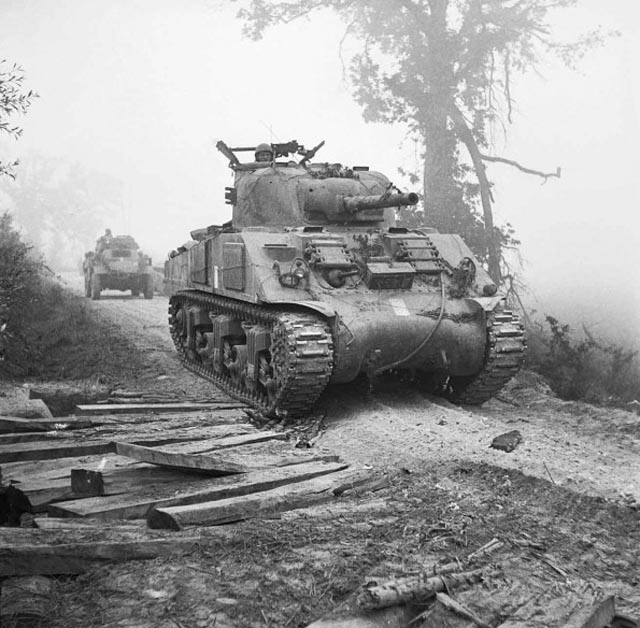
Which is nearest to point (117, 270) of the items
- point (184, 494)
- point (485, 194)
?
point (485, 194)

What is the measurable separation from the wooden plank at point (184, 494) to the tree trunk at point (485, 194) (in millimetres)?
11153

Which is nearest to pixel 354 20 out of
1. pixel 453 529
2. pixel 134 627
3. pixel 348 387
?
pixel 348 387

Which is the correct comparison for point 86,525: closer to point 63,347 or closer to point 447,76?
point 63,347

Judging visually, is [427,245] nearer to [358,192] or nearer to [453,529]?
[358,192]

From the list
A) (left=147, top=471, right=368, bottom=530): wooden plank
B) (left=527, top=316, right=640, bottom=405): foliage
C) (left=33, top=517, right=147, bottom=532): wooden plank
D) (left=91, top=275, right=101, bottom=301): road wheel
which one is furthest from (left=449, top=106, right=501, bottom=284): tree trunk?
(left=33, top=517, right=147, bottom=532): wooden plank

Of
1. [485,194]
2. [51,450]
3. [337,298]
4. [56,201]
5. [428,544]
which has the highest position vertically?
[56,201]

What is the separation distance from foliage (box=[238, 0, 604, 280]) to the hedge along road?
219 inches

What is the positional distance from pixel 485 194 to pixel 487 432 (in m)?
9.68

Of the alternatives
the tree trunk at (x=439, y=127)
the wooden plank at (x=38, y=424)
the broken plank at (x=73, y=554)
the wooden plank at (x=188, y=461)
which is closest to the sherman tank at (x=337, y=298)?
the wooden plank at (x=38, y=424)

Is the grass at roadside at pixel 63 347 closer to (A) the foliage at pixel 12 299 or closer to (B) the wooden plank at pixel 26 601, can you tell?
(A) the foliage at pixel 12 299

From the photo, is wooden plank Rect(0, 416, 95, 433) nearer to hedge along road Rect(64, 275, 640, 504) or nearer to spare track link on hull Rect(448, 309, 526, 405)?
hedge along road Rect(64, 275, 640, 504)

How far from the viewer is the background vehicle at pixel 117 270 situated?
2445cm

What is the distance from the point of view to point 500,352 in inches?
365

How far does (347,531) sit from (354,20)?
15291 millimetres
